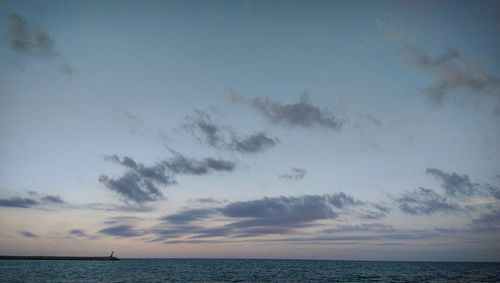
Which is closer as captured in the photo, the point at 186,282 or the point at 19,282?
the point at 19,282

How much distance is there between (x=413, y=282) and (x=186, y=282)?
2026 inches

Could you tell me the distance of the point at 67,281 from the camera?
76.8 m

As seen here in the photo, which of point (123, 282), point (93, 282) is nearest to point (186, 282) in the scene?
point (123, 282)

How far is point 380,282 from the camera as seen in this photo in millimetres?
79312

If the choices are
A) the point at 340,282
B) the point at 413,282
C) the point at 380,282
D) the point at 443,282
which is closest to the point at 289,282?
the point at 340,282

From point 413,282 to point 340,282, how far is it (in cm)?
1653

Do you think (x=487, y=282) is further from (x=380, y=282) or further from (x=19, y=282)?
(x=19, y=282)

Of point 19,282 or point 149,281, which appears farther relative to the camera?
point 149,281

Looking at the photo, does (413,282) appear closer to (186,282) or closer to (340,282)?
(340,282)

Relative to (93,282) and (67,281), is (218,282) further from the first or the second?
(67,281)

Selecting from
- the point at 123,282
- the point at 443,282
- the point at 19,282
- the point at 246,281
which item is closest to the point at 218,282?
the point at 246,281

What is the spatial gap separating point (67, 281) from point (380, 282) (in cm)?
7107

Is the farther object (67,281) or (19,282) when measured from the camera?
(67,281)

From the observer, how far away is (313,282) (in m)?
76.4
